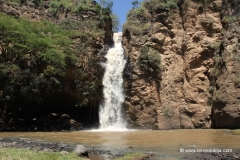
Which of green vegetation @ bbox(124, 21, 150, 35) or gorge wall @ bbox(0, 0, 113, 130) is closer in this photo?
gorge wall @ bbox(0, 0, 113, 130)

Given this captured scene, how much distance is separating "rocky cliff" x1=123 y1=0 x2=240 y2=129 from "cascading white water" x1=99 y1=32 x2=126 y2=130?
0.93 m

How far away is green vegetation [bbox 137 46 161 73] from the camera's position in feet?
90.6

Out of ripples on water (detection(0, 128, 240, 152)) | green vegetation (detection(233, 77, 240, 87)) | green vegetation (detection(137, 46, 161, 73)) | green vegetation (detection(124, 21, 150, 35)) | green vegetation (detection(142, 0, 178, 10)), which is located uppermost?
green vegetation (detection(142, 0, 178, 10))

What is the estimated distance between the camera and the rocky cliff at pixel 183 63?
2544 cm

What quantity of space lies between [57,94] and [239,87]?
16.5 metres

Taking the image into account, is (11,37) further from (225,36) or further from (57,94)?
(225,36)

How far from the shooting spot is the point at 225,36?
26203mm

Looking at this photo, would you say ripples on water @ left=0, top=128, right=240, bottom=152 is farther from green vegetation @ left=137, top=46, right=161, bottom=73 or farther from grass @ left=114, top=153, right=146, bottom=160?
green vegetation @ left=137, top=46, right=161, bottom=73

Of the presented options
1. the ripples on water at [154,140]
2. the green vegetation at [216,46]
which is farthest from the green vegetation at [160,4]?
the ripples on water at [154,140]

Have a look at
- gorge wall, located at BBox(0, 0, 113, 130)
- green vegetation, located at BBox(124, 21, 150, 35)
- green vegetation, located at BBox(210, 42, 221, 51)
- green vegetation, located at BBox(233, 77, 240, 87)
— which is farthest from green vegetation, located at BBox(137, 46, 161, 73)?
green vegetation, located at BBox(233, 77, 240, 87)

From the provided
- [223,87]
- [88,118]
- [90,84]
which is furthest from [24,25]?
[223,87]

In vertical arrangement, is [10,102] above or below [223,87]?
below

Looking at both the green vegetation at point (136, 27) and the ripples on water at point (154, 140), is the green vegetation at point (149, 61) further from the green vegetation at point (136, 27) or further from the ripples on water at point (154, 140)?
the ripples on water at point (154, 140)

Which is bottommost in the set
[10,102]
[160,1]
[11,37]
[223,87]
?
[10,102]
